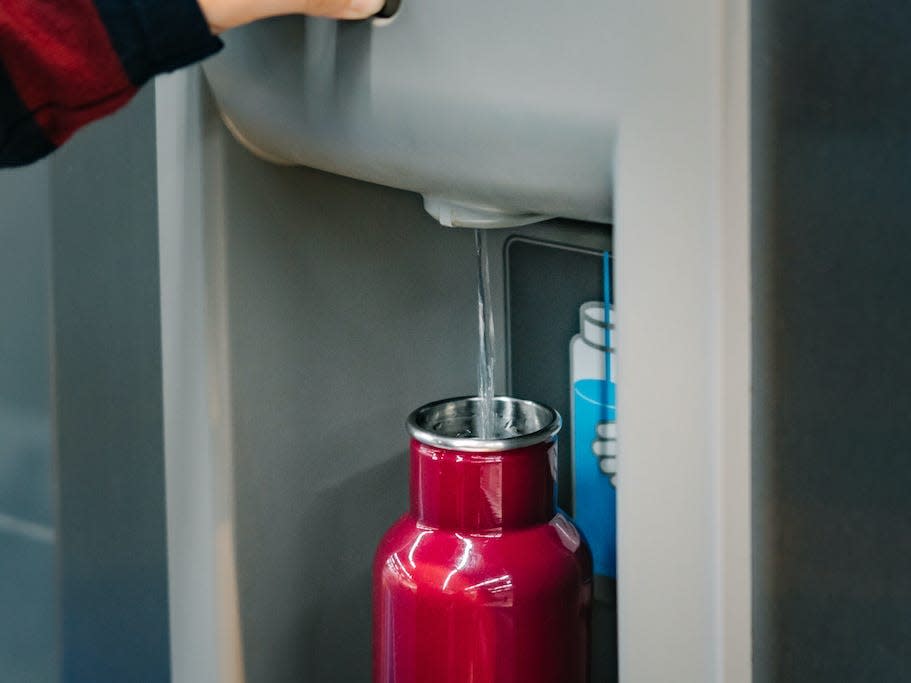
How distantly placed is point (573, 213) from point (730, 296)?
0.46ft

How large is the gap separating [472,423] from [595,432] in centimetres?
11

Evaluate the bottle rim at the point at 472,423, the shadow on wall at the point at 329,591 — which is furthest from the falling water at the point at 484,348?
the shadow on wall at the point at 329,591

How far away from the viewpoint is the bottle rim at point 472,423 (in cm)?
70

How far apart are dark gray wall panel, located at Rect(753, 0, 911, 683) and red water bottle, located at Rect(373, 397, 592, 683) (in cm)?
21

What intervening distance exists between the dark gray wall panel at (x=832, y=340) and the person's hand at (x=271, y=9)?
0.69ft

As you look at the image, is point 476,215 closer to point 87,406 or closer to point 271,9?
point 271,9

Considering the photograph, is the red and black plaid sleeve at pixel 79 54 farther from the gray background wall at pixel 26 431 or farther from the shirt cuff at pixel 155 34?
the gray background wall at pixel 26 431

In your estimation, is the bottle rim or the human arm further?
the bottle rim

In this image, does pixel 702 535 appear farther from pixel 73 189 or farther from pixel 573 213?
pixel 73 189

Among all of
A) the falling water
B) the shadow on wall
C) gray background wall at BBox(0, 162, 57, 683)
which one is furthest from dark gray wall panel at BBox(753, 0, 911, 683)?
gray background wall at BBox(0, 162, 57, 683)

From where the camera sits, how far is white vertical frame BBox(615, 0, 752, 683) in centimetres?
48

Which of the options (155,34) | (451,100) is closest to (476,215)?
(451,100)

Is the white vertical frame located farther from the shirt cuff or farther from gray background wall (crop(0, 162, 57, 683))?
gray background wall (crop(0, 162, 57, 683))

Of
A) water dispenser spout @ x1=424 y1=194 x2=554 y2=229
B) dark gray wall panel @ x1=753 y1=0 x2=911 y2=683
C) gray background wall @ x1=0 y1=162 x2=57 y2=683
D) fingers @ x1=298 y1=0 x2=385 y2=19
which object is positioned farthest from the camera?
gray background wall @ x1=0 y1=162 x2=57 y2=683
